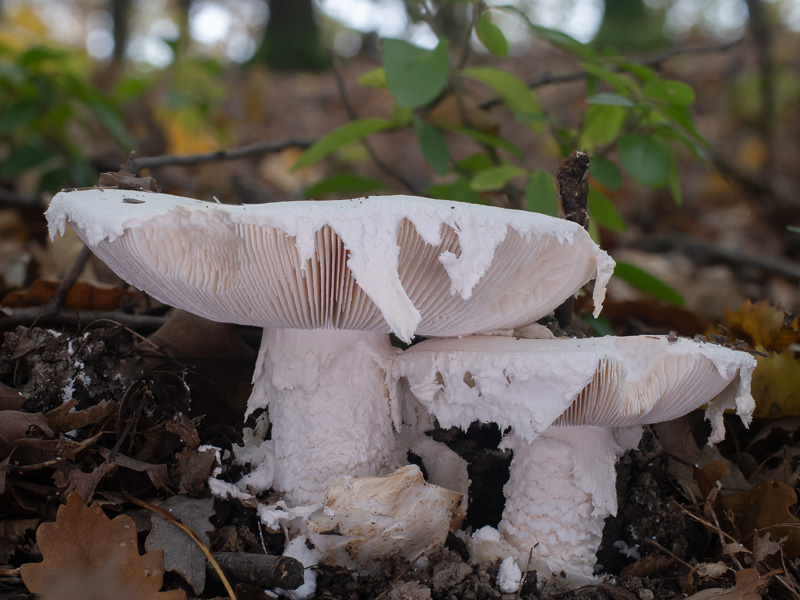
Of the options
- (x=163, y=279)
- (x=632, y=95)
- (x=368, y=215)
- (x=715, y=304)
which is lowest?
(x=715, y=304)

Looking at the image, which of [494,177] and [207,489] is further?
[494,177]

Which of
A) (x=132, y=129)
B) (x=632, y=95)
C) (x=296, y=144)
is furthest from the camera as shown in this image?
(x=132, y=129)

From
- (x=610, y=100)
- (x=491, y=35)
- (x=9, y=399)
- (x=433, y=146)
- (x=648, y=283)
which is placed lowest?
(x=9, y=399)

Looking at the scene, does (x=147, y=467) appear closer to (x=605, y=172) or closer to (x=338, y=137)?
(x=338, y=137)

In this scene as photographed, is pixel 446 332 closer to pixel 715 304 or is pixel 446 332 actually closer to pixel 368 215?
pixel 368 215

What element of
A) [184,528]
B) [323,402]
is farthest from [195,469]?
[323,402]

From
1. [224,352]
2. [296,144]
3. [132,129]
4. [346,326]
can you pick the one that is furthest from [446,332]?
[132,129]

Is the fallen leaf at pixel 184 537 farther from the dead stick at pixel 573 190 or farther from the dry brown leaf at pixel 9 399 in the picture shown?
the dead stick at pixel 573 190

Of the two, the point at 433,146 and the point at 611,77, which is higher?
the point at 611,77
